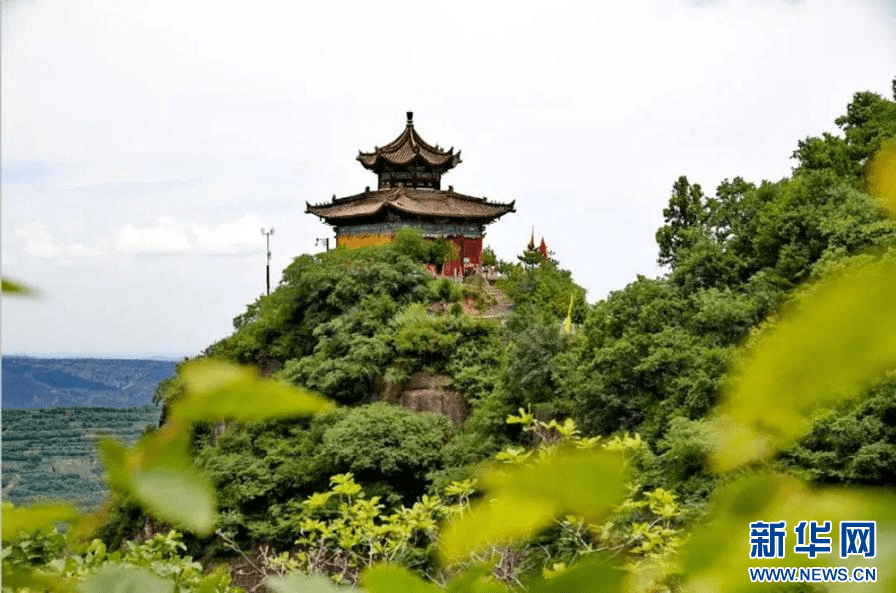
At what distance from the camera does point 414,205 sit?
538 inches

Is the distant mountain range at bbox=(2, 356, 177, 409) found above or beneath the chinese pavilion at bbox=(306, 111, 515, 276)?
beneath

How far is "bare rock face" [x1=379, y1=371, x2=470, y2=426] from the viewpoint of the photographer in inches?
390

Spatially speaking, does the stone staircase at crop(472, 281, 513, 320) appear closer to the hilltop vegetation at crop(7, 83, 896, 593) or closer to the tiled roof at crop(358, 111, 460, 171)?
the hilltop vegetation at crop(7, 83, 896, 593)

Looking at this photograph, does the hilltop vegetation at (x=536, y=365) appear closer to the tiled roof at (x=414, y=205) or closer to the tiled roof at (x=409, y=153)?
the tiled roof at (x=414, y=205)

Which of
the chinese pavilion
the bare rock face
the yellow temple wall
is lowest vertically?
the bare rock face

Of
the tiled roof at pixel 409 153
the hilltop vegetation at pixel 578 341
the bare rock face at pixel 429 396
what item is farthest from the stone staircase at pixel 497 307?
the tiled roof at pixel 409 153

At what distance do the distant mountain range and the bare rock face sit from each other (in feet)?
9.98

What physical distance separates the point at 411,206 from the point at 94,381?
561 centimetres

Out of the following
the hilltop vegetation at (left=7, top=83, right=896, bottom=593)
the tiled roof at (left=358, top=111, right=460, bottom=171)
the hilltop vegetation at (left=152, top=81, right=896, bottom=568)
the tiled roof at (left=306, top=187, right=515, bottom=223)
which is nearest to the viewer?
the hilltop vegetation at (left=7, top=83, right=896, bottom=593)

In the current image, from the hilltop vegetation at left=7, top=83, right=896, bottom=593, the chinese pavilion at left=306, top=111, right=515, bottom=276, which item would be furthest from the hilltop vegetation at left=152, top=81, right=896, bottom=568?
the chinese pavilion at left=306, top=111, right=515, bottom=276

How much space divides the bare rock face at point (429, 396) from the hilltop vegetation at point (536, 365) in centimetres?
4

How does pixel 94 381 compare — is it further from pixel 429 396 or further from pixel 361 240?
pixel 429 396

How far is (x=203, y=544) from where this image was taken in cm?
890

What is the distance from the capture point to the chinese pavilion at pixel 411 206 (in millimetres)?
13602
